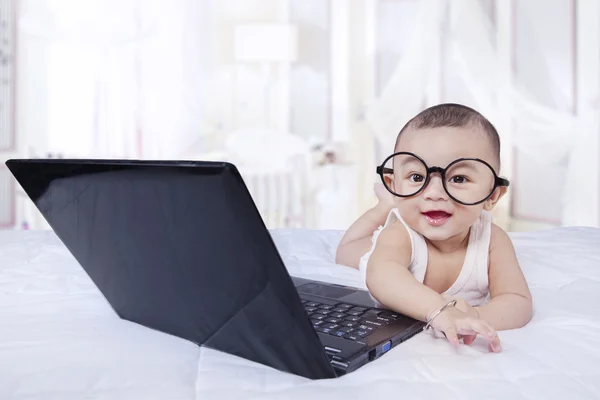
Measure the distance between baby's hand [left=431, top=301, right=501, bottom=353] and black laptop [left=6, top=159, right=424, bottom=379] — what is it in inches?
2.0

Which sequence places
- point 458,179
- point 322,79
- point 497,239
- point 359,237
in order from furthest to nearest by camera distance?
point 322,79
point 359,237
point 497,239
point 458,179

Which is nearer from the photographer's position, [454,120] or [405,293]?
[405,293]

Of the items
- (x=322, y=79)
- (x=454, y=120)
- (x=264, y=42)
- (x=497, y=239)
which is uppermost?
(x=264, y=42)

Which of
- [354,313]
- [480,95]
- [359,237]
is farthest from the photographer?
[480,95]

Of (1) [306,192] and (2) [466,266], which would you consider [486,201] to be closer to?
(2) [466,266]

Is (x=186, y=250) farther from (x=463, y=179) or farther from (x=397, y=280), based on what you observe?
(x=463, y=179)

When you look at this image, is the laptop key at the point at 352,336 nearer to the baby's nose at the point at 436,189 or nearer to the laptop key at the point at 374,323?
the laptop key at the point at 374,323

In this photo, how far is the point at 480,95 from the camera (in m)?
3.50

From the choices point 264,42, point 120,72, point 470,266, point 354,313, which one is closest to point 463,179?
point 470,266

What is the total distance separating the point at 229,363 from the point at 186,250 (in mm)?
162

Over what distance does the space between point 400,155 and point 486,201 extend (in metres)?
0.17

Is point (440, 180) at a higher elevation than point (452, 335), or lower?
higher

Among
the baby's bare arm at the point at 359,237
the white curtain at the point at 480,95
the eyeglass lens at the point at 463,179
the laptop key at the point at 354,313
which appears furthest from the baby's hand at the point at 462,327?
the white curtain at the point at 480,95

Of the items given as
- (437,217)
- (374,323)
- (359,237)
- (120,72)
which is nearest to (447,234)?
(437,217)
